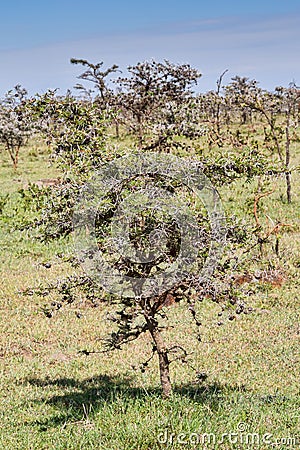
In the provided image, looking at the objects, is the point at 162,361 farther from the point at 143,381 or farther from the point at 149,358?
the point at 149,358

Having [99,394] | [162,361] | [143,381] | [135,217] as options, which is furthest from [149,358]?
[135,217]

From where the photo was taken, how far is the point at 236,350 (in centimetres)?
784

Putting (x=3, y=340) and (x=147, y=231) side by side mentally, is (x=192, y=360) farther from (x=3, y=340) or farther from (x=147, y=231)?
(x=147, y=231)

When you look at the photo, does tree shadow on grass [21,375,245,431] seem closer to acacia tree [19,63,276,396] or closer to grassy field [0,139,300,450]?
grassy field [0,139,300,450]

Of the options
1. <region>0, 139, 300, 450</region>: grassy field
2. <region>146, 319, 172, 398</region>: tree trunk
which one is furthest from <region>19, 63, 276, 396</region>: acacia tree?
<region>0, 139, 300, 450</region>: grassy field

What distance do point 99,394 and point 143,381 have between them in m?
0.77

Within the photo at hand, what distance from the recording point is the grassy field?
4445 millimetres

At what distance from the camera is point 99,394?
6.25m

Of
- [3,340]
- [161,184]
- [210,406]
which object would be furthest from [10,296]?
[161,184]

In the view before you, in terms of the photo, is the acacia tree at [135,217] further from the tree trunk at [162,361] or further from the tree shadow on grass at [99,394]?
the tree shadow on grass at [99,394]

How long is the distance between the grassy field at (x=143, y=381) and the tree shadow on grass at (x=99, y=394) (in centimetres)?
1

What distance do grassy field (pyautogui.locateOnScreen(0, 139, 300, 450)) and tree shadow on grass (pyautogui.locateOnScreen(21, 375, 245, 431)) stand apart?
0.04 ft

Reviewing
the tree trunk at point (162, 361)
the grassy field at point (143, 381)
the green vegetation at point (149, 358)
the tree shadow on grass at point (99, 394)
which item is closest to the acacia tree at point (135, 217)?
the green vegetation at point (149, 358)

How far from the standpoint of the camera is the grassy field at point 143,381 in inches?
175
